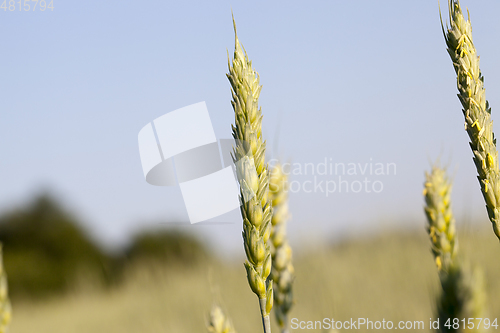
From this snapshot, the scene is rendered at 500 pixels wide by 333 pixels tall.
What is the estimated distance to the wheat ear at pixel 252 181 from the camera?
132 cm

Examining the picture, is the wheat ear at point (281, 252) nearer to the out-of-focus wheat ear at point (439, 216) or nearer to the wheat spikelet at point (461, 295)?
the out-of-focus wheat ear at point (439, 216)

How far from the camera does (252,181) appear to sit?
4.38 feet

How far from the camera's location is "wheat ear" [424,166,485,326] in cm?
67

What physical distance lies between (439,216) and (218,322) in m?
1.27

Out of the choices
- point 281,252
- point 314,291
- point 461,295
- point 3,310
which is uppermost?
point 461,295

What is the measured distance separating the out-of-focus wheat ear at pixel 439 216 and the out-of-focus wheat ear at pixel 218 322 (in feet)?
3.22

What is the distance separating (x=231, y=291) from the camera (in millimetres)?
10031

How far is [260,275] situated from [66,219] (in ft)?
109

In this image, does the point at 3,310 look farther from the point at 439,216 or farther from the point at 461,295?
the point at 439,216

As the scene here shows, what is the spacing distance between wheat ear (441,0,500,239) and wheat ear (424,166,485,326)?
31 cm

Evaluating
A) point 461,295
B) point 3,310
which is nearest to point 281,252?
point 3,310

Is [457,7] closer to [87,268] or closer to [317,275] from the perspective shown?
[317,275]

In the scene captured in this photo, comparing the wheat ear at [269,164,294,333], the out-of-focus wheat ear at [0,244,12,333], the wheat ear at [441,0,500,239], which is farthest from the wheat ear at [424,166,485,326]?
the out-of-focus wheat ear at [0,244,12,333]

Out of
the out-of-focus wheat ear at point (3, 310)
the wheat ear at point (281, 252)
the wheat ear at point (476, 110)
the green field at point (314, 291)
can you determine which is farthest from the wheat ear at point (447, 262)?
the out-of-focus wheat ear at point (3, 310)
